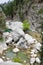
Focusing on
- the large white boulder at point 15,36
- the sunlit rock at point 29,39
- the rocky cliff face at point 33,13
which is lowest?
the rocky cliff face at point 33,13

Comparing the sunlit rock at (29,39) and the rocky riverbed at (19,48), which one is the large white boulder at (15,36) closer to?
the rocky riverbed at (19,48)

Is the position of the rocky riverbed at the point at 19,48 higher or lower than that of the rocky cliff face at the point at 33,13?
higher

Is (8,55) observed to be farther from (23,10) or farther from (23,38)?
(23,10)

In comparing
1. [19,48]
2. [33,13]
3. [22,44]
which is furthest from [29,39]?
[33,13]

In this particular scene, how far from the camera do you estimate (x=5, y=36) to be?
9500 mm

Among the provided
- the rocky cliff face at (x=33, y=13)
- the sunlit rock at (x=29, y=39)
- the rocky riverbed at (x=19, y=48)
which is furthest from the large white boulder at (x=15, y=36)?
the rocky cliff face at (x=33, y=13)

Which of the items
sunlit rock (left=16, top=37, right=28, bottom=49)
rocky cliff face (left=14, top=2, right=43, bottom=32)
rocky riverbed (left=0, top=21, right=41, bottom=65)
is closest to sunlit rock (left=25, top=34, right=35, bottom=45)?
rocky riverbed (left=0, top=21, right=41, bottom=65)

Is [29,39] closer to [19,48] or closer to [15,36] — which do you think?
[15,36]

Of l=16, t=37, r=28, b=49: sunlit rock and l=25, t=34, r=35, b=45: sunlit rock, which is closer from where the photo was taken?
l=16, t=37, r=28, b=49: sunlit rock

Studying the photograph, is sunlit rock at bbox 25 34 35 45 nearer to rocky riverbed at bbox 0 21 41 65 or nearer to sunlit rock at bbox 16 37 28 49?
rocky riverbed at bbox 0 21 41 65

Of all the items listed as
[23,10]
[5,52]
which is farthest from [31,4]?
[5,52]

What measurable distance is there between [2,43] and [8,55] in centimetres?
91

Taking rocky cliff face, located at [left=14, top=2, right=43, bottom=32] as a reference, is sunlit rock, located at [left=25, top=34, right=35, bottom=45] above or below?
above

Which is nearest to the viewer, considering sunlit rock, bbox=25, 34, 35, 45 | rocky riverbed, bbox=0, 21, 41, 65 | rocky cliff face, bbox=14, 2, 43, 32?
rocky riverbed, bbox=0, 21, 41, 65
